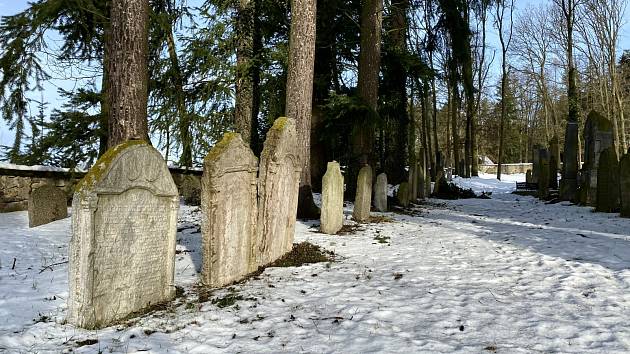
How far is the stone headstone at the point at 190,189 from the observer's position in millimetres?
13191

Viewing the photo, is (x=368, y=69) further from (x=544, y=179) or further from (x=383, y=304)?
(x=544, y=179)

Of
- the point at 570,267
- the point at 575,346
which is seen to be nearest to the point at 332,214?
the point at 570,267

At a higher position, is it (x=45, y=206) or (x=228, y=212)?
(x=228, y=212)

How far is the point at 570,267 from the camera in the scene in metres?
5.27

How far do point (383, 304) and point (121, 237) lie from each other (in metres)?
2.48

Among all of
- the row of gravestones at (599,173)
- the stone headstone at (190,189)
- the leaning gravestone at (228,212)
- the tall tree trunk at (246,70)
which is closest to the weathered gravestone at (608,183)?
the row of gravestones at (599,173)

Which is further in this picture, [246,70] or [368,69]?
[246,70]

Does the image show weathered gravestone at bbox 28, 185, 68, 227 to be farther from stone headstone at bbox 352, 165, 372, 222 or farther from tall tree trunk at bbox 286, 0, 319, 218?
stone headstone at bbox 352, 165, 372, 222

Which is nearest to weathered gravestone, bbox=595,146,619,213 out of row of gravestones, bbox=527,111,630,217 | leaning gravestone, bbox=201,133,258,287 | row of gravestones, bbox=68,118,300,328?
row of gravestones, bbox=527,111,630,217

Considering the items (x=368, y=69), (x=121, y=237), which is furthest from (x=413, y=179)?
(x=121, y=237)

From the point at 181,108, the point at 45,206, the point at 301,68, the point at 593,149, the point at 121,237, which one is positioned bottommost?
the point at 45,206

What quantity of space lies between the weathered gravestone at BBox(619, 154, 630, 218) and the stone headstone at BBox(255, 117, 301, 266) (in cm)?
722

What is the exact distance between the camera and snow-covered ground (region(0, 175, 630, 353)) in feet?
11.0

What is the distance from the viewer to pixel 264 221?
19.5 ft
